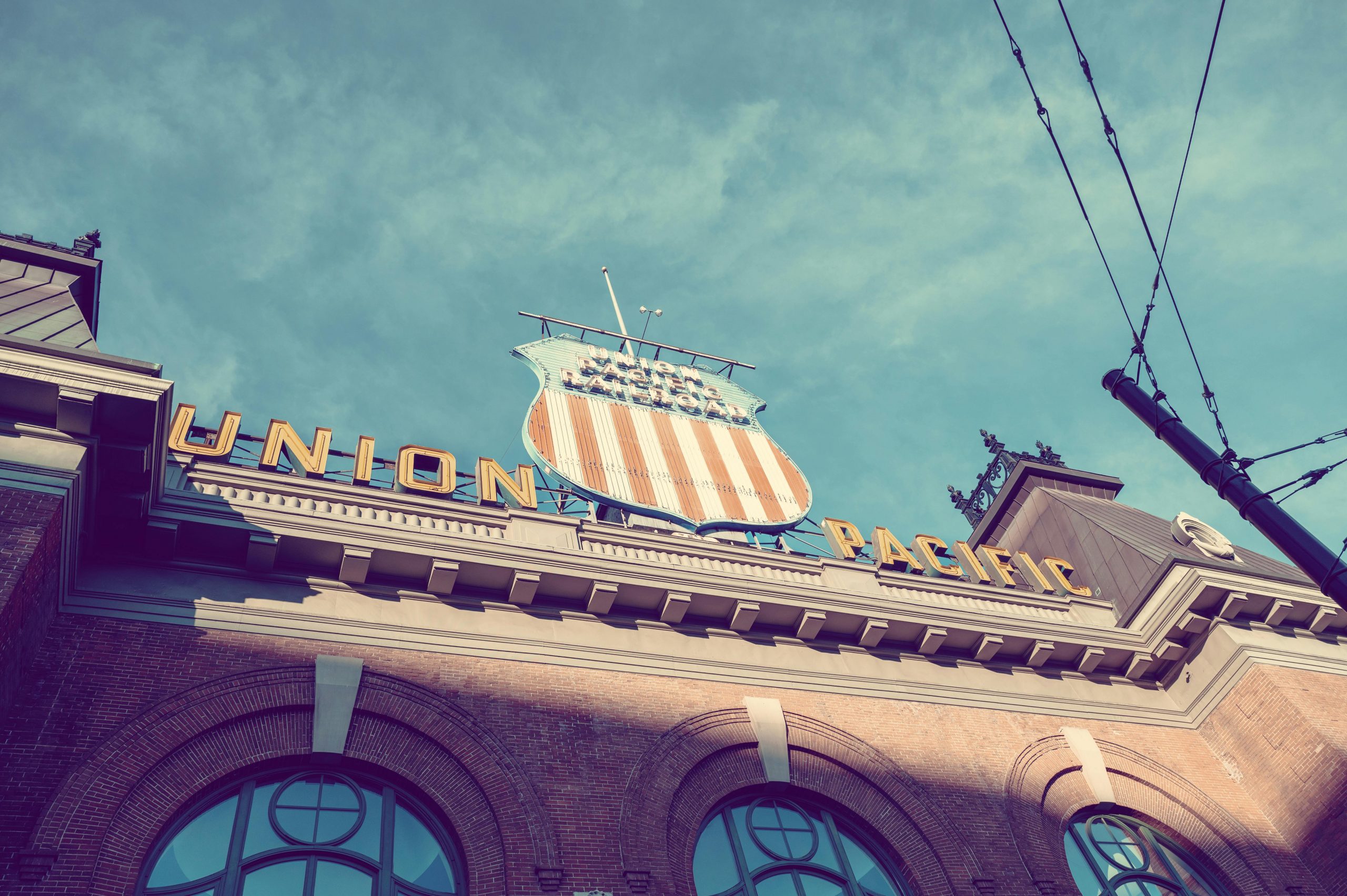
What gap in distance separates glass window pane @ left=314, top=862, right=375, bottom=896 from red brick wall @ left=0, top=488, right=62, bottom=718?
397 centimetres

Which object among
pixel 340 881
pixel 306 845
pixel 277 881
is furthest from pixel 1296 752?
pixel 277 881

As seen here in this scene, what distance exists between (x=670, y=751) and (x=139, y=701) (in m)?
6.93

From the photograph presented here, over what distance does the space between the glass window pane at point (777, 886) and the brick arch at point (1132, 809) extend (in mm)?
3697

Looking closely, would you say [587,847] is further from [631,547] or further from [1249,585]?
[1249,585]

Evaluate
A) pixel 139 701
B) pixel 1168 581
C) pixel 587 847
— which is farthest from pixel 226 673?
pixel 1168 581

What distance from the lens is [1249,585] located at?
1945 centimetres

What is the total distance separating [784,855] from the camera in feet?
48.5

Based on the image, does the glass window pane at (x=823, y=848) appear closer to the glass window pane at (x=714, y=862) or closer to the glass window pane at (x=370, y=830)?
the glass window pane at (x=714, y=862)

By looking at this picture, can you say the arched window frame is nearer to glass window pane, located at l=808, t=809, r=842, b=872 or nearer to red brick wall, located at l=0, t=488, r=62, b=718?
glass window pane, located at l=808, t=809, r=842, b=872

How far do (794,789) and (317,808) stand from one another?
6.69 metres

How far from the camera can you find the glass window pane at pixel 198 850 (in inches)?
470

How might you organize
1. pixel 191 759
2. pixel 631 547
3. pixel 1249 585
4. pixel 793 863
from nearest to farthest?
pixel 191 759 < pixel 793 863 < pixel 631 547 < pixel 1249 585

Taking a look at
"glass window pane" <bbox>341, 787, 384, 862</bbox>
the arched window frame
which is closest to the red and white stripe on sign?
the arched window frame

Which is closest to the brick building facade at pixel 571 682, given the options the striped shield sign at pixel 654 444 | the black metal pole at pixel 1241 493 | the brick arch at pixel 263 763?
the brick arch at pixel 263 763
